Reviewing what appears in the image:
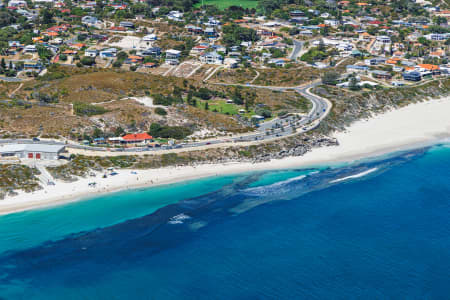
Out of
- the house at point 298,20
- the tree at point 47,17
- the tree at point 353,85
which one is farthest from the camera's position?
the house at point 298,20

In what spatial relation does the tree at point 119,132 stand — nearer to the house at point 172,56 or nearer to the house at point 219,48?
the house at point 172,56

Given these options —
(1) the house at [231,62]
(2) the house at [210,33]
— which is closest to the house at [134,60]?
(1) the house at [231,62]

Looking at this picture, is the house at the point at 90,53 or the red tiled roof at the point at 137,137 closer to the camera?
the red tiled roof at the point at 137,137

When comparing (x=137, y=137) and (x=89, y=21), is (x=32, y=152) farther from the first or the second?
(x=89, y=21)

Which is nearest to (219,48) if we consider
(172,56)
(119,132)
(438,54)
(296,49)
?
(172,56)

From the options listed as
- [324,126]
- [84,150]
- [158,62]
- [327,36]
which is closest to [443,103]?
[324,126]

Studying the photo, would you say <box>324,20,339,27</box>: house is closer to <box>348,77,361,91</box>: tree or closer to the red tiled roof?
<box>348,77,361,91</box>: tree

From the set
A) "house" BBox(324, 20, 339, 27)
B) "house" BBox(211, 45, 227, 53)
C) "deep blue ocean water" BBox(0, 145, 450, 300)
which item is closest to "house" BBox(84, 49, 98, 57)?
"house" BBox(211, 45, 227, 53)
